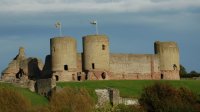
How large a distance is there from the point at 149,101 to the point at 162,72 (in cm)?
1867

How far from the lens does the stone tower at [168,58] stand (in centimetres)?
8362

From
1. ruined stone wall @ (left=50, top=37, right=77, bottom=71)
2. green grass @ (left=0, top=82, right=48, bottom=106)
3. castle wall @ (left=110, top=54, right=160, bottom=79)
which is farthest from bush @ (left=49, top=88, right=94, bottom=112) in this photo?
castle wall @ (left=110, top=54, right=160, bottom=79)

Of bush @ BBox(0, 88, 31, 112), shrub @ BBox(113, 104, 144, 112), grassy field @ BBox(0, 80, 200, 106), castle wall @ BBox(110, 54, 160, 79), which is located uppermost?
castle wall @ BBox(110, 54, 160, 79)

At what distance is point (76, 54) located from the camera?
3081 inches

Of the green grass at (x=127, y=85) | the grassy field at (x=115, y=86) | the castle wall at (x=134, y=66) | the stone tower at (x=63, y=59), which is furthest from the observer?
the castle wall at (x=134, y=66)

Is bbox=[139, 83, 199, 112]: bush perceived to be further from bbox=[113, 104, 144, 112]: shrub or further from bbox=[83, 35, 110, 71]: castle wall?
bbox=[83, 35, 110, 71]: castle wall

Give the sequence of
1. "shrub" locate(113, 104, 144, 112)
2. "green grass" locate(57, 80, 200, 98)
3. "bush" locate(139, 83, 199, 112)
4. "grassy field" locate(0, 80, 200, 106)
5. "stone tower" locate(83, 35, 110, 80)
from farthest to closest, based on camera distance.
Result: "stone tower" locate(83, 35, 110, 80) < "green grass" locate(57, 80, 200, 98) < "grassy field" locate(0, 80, 200, 106) < "bush" locate(139, 83, 199, 112) < "shrub" locate(113, 104, 144, 112)

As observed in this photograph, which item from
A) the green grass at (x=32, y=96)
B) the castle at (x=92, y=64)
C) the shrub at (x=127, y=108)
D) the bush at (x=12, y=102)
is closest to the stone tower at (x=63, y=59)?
the castle at (x=92, y=64)

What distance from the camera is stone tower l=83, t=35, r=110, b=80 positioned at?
78.0 metres

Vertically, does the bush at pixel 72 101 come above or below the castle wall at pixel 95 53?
below

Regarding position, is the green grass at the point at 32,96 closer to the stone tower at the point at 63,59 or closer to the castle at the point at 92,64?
the castle at the point at 92,64

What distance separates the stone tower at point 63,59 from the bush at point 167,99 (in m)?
10.8

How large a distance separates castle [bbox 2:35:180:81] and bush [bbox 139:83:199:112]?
10.3m

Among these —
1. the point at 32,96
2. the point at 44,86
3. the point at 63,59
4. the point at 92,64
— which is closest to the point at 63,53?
the point at 63,59
